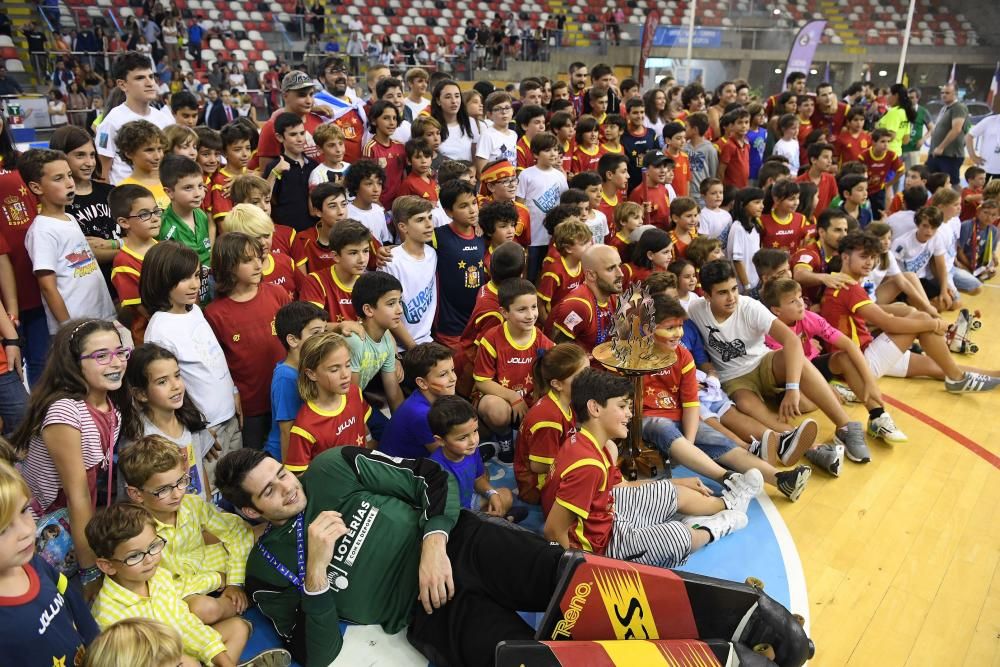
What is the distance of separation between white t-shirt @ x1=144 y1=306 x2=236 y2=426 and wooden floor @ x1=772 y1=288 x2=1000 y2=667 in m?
2.80

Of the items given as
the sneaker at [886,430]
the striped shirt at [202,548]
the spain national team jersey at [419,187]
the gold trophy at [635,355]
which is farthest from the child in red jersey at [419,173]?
the sneaker at [886,430]

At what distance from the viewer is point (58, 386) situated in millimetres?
2807

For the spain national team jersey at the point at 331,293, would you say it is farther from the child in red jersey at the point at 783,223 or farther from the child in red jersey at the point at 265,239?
the child in red jersey at the point at 783,223

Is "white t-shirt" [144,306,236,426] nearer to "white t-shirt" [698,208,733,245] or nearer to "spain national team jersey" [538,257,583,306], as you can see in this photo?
"spain national team jersey" [538,257,583,306]

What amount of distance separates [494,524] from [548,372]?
3.01ft

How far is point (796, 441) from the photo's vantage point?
13.1 ft

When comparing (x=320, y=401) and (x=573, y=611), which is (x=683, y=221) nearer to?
(x=320, y=401)

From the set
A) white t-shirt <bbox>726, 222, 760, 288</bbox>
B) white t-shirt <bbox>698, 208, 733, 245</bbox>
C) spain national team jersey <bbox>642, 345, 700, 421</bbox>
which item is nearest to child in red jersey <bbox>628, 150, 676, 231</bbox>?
white t-shirt <bbox>698, 208, 733, 245</bbox>

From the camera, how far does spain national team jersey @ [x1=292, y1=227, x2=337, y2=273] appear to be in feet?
14.9

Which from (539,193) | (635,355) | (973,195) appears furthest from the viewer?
(973,195)

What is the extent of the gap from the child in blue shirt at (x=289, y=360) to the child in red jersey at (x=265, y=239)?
509 millimetres

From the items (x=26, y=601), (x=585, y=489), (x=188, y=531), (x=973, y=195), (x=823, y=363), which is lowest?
(x=823, y=363)

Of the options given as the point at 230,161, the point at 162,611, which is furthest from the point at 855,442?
the point at 230,161

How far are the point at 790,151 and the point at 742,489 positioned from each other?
231 inches
